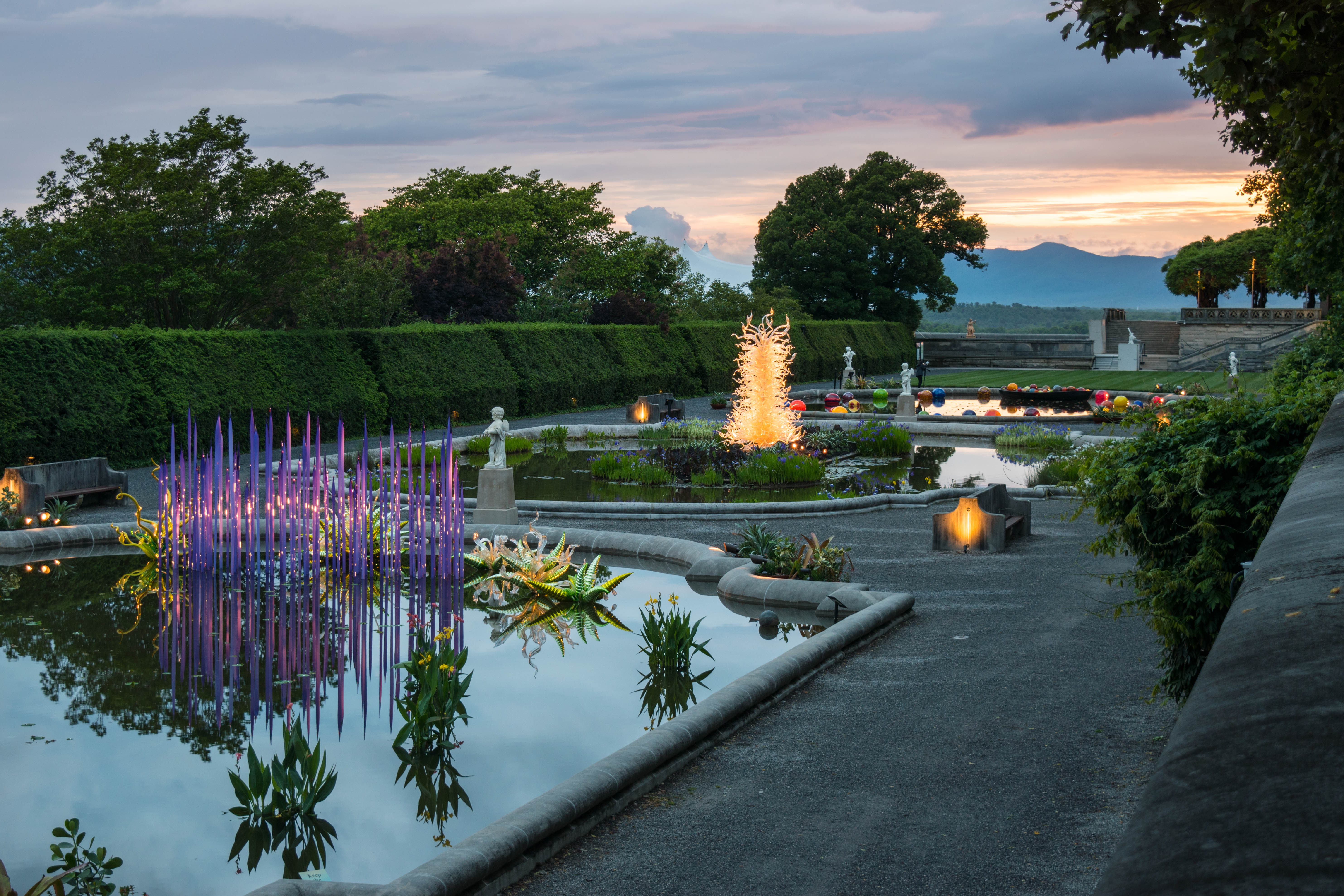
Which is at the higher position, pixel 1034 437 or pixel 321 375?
pixel 321 375

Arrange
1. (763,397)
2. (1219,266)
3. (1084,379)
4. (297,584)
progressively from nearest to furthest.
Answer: (297,584)
(763,397)
(1084,379)
(1219,266)

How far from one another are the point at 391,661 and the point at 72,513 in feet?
29.4

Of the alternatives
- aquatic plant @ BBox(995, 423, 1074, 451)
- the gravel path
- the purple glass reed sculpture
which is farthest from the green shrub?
aquatic plant @ BBox(995, 423, 1074, 451)

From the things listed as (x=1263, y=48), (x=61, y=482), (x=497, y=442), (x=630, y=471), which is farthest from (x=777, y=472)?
(x=1263, y=48)

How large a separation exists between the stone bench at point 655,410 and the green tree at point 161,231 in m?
10.5

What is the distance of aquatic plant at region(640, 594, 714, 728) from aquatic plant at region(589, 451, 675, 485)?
9180mm

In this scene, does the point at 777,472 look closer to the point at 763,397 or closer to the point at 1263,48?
the point at 763,397

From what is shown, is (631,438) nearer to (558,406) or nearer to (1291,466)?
(558,406)

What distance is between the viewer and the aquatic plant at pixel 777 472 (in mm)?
17578

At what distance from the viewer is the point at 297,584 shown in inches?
419

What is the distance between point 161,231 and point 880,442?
66.2 feet

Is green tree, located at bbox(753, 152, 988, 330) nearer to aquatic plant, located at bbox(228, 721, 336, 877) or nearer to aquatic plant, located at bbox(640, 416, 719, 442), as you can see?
aquatic plant, located at bbox(640, 416, 719, 442)

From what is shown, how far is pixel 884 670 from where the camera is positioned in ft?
26.0

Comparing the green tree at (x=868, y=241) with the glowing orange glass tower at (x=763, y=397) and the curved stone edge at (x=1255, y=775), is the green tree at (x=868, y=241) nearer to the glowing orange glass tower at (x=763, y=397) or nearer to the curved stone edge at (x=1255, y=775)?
the glowing orange glass tower at (x=763, y=397)
